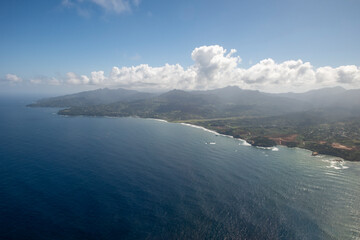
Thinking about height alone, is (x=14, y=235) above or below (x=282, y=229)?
above

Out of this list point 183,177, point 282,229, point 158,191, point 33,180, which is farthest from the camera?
point 183,177

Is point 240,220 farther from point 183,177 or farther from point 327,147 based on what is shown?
point 327,147

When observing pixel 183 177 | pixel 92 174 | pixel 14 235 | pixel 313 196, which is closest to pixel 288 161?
pixel 313 196

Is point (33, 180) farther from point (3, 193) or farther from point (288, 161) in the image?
point (288, 161)

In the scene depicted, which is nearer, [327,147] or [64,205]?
[64,205]

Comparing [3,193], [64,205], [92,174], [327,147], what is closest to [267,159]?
[327,147]

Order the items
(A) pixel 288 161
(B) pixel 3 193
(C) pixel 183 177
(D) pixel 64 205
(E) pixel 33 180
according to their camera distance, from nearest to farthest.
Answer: (D) pixel 64 205
(B) pixel 3 193
(E) pixel 33 180
(C) pixel 183 177
(A) pixel 288 161
